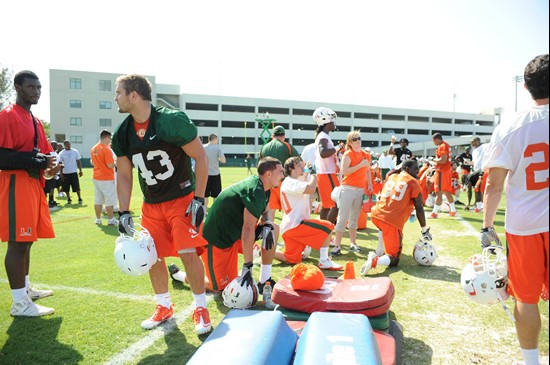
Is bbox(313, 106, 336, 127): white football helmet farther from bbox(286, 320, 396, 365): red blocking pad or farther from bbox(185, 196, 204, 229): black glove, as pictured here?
bbox(286, 320, 396, 365): red blocking pad

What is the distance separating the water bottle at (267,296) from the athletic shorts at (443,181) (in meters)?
7.87

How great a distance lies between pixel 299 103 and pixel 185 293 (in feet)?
223

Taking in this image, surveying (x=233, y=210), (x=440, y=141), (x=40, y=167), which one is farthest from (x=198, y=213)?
(x=440, y=141)

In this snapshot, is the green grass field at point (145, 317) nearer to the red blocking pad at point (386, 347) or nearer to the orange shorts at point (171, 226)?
the red blocking pad at point (386, 347)

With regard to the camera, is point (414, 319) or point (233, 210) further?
point (233, 210)

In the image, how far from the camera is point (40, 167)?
3900 mm

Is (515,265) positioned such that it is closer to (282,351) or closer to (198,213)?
(282,351)

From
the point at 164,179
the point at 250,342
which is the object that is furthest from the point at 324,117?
the point at 250,342

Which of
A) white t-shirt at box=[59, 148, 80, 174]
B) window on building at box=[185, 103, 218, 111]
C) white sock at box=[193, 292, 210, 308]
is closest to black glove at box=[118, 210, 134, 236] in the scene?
white sock at box=[193, 292, 210, 308]

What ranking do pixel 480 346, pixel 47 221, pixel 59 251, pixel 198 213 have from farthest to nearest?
pixel 59 251, pixel 47 221, pixel 198 213, pixel 480 346

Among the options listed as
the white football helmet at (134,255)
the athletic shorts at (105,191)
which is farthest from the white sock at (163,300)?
the athletic shorts at (105,191)

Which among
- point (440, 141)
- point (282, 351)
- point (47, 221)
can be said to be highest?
point (440, 141)

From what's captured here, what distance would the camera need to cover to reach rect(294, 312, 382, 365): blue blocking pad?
2172 millimetres

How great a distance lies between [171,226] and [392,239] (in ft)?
11.0
